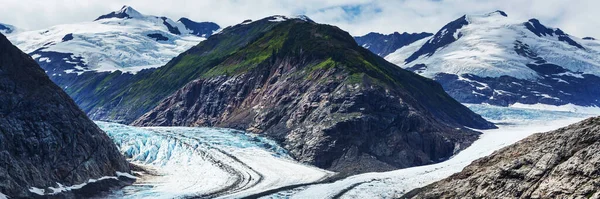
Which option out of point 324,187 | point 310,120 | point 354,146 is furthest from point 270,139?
point 324,187

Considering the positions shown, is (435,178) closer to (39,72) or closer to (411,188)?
(411,188)

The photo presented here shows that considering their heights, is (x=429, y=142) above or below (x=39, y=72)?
below

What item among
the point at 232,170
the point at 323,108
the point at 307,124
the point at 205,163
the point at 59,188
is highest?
the point at 323,108

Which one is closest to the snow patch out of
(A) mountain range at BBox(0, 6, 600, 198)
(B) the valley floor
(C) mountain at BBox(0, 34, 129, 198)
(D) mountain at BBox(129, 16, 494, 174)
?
(C) mountain at BBox(0, 34, 129, 198)

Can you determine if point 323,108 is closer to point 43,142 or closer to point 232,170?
point 232,170

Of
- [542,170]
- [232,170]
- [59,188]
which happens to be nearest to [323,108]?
[232,170]

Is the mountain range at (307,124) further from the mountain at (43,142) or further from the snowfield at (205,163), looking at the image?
the snowfield at (205,163)
